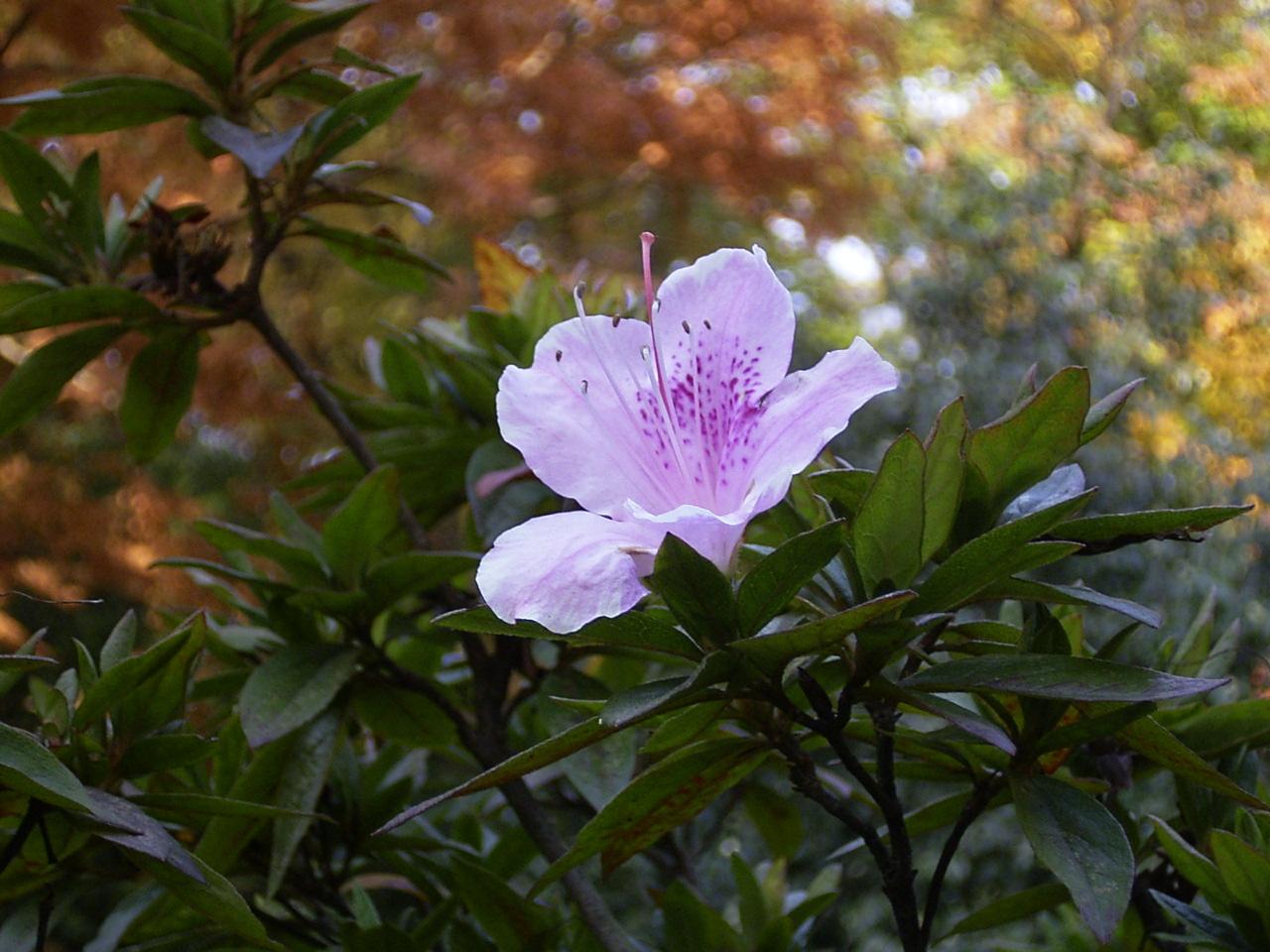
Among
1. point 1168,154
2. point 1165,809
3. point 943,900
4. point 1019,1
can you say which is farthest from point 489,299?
point 1019,1

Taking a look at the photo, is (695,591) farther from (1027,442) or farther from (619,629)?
(1027,442)

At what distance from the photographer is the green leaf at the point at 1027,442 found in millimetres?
639

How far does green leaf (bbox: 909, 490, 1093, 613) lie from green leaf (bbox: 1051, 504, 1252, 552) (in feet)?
0.13

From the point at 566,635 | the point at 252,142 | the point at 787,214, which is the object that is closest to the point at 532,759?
the point at 566,635

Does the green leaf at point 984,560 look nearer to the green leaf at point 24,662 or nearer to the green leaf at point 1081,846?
the green leaf at point 1081,846

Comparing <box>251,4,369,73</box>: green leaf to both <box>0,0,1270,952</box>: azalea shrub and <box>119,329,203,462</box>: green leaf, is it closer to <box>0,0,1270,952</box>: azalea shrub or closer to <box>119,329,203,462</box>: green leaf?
→ <box>0,0,1270,952</box>: azalea shrub

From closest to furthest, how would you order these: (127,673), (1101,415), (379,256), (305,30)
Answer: (1101,415), (127,673), (305,30), (379,256)

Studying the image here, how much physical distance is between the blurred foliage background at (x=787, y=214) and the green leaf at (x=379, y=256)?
1793 mm

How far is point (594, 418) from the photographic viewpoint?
73 centimetres

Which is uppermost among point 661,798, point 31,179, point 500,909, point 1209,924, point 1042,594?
point 31,179

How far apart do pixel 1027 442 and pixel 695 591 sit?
0.20m

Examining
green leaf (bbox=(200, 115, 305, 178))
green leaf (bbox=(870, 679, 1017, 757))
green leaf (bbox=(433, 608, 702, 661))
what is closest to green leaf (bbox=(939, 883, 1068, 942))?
green leaf (bbox=(870, 679, 1017, 757))

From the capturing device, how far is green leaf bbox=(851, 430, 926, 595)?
2.08 feet

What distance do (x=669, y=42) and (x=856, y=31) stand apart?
2.79ft
